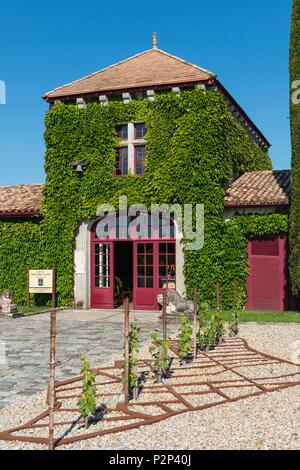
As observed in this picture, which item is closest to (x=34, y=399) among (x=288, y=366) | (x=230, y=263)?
(x=288, y=366)

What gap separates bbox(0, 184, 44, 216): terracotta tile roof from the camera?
17.8m

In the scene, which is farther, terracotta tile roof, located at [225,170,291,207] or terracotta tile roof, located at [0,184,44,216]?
A: terracotta tile roof, located at [0,184,44,216]

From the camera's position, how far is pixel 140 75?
17.0 meters

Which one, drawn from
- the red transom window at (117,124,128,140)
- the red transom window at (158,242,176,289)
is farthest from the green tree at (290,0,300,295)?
the red transom window at (117,124,128,140)

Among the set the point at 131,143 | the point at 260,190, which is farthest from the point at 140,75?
the point at 260,190

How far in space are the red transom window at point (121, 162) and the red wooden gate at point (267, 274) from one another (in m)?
4.99

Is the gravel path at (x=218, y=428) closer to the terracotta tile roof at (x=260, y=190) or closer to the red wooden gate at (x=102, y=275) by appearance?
the terracotta tile roof at (x=260, y=190)

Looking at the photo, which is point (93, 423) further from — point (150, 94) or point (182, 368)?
point (150, 94)

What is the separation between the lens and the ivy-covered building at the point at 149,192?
15516mm

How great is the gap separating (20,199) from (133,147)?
5416mm

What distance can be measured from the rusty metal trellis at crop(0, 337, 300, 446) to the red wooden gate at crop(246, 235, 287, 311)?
669 centimetres

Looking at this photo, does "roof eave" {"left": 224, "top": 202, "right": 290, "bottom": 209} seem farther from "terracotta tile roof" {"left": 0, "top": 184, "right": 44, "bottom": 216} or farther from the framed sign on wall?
"terracotta tile roof" {"left": 0, "top": 184, "right": 44, "bottom": 216}

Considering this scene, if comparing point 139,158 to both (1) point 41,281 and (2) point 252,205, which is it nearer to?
(2) point 252,205

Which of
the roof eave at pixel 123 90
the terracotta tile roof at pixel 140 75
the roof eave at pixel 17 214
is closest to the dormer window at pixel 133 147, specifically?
the roof eave at pixel 123 90
